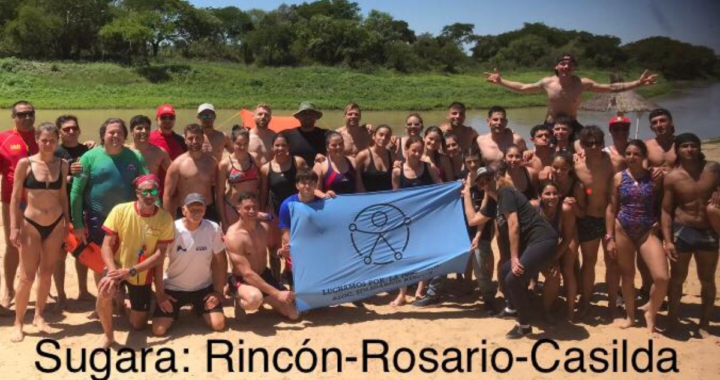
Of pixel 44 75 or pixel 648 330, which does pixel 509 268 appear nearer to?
pixel 648 330

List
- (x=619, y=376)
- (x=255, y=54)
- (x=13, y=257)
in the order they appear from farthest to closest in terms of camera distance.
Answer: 1. (x=255, y=54)
2. (x=13, y=257)
3. (x=619, y=376)

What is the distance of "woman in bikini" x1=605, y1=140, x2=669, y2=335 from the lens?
18.2ft

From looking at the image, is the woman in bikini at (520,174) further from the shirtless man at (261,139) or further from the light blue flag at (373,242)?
the shirtless man at (261,139)

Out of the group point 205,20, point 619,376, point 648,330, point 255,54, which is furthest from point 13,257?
point 205,20

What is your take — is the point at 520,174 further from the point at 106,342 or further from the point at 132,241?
the point at 106,342

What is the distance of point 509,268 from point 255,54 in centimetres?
5542

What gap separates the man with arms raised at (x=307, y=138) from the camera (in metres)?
7.12

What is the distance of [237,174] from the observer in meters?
6.36

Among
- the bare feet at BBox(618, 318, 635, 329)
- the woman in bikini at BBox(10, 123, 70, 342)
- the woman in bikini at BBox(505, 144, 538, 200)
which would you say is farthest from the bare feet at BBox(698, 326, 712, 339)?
the woman in bikini at BBox(10, 123, 70, 342)

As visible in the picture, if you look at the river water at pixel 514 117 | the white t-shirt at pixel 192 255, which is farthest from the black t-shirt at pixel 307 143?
the river water at pixel 514 117

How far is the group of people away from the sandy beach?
0.61 feet

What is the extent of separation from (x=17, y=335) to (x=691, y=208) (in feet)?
20.6

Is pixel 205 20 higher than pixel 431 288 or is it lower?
higher

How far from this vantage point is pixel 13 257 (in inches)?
248
